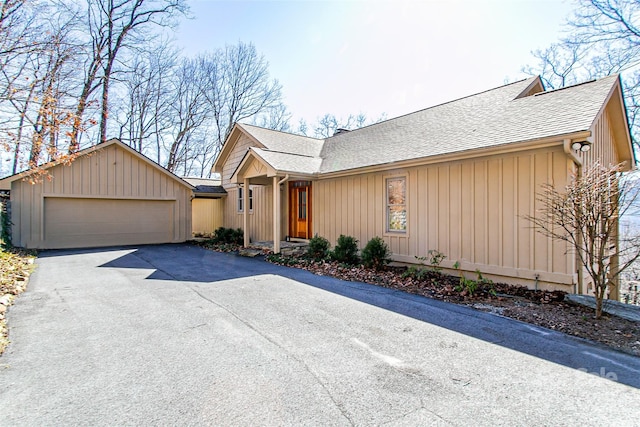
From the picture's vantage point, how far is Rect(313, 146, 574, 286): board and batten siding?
6082 mm

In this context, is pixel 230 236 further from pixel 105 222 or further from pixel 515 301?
pixel 515 301

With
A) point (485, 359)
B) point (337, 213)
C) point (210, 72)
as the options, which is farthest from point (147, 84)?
point (485, 359)

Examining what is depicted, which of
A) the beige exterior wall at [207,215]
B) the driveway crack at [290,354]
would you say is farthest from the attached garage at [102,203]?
the driveway crack at [290,354]

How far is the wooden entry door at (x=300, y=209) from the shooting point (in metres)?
11.8

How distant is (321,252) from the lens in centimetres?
982

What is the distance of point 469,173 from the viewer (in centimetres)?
715

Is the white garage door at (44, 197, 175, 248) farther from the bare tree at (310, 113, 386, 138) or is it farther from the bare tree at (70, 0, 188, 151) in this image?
the bare tree at (310, 113, 386, 138)

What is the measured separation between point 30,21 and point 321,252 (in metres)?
9.76

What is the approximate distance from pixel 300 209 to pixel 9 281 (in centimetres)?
810

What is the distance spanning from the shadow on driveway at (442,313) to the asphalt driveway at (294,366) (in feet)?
0.09

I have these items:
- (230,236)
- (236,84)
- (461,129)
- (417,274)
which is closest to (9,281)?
(230,236)

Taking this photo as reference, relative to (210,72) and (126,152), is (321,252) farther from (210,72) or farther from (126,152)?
(210,72)

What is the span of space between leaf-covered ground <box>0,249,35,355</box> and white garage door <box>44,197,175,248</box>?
150 inches

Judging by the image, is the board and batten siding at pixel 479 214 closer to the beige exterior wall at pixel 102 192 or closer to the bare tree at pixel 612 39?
the beige exterior wall at pixel 102 192
